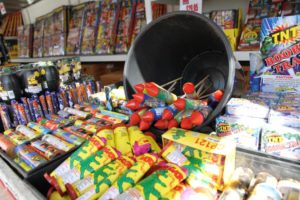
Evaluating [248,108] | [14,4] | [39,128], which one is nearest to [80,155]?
[39,128]

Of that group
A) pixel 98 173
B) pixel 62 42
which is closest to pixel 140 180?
pixel 98 173

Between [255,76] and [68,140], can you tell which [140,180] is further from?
[255,76]

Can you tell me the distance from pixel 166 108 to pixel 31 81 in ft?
2.32

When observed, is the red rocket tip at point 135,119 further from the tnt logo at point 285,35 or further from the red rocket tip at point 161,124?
the tnt logo at point 285,35

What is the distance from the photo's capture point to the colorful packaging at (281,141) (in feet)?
1.88

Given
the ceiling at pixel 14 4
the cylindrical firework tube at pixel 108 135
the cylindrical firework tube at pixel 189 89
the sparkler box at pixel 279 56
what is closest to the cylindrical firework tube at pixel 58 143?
the cylindrical firework tube at pixel 108 135

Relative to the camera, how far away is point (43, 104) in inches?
43.7

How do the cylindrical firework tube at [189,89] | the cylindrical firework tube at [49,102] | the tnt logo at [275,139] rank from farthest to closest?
1. the cylindrical firework tube at [49,102]
2. the cylindrical firework tube at [189,89]
3. the tnt logo at [275,139]

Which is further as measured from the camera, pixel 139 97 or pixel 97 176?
pixel 139 97

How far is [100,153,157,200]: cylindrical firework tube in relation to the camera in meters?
0.52

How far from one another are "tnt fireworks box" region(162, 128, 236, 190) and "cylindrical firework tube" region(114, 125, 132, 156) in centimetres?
16

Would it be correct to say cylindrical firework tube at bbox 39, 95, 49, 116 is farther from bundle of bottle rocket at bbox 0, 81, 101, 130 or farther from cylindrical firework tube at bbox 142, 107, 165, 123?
cylindrical firework tube at bbox 142, 107, 165, 123

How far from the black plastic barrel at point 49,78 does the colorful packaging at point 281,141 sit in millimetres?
1010

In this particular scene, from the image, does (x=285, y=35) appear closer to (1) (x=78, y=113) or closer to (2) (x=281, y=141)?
(2) (x=281, y=141)
